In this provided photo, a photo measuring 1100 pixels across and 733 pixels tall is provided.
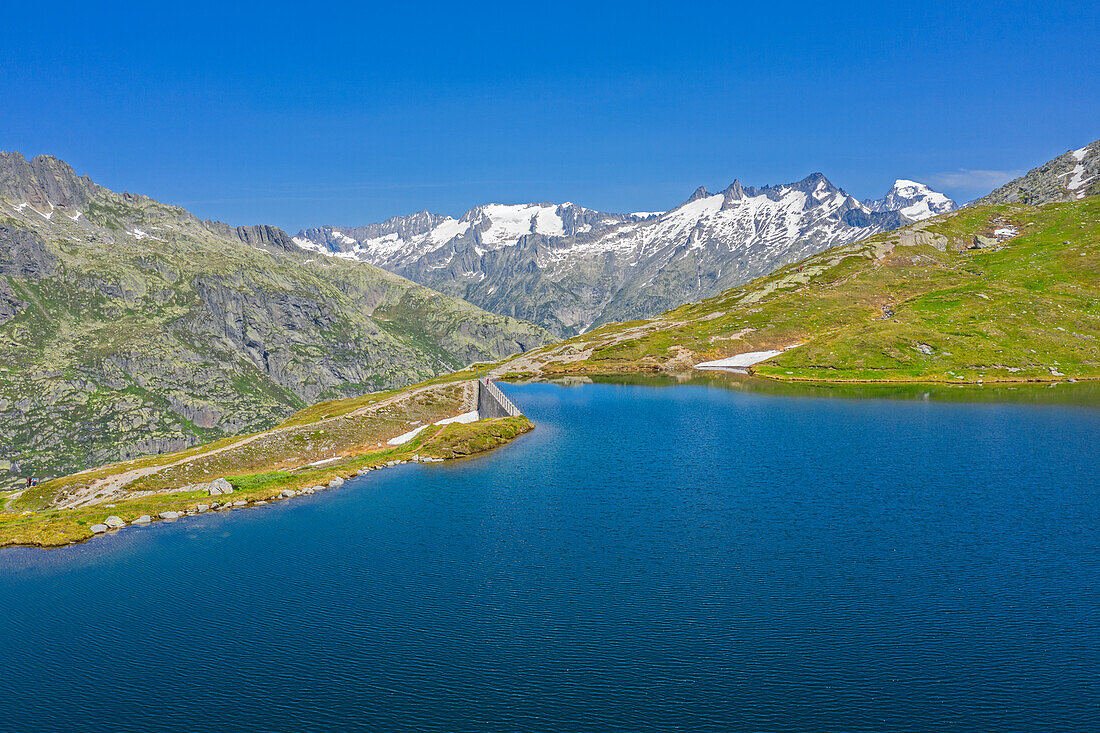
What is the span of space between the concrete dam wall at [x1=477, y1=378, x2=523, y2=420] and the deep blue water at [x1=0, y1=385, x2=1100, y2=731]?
5102 centimetres

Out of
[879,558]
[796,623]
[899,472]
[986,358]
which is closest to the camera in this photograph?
[796,623]

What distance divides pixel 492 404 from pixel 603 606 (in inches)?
4083

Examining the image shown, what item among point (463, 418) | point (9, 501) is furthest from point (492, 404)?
point (9, 501)

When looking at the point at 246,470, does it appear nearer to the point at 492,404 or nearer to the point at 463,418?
the point at 463,418

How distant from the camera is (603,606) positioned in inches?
2005

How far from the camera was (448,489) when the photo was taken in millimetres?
90812

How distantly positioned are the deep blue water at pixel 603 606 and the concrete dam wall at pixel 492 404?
5102 centimetres

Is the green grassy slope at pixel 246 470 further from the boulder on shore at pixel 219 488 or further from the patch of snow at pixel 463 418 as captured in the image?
the patch of snow at pixel 463 418

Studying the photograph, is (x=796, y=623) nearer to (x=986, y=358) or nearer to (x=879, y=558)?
(x=879, y=558)

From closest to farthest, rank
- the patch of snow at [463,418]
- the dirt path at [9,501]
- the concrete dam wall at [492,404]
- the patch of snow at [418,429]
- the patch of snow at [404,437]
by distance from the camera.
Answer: the dirt path at [9,501], the patch of snow at [404,437], the patch of snow at [418,429], the concrete dam wall at [492,404], the patch of snow at [463,418]

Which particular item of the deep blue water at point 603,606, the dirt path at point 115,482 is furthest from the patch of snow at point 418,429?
the deep blue water at point 603,606

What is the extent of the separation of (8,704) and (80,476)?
301ft

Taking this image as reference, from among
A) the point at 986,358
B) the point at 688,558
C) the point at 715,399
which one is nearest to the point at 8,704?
the point at 688,558

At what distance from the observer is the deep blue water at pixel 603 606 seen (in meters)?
39.3
